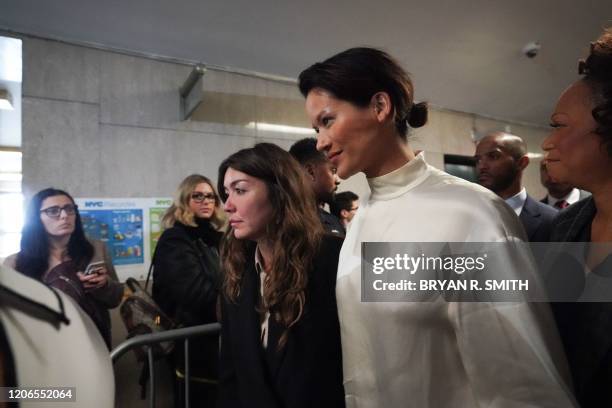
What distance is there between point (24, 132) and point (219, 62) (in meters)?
1.61

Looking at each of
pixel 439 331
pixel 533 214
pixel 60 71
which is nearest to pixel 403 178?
pixel 439 331

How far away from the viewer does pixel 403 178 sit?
0.85 m

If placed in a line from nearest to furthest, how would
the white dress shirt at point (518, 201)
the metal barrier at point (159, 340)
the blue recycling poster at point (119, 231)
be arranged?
the metal barrier at point (159, 340), the white dress shirt at point (518, 201), the blue recycling poster at point (119, 231)

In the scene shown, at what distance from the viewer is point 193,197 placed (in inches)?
85.7

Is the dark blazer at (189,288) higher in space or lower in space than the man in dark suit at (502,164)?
lower

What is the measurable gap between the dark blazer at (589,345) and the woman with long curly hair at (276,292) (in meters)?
0.52

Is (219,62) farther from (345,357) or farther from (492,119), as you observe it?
(492,119)

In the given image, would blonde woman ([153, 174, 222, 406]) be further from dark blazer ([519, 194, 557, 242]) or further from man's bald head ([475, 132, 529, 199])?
man's bald head ([475, 132, 529, 199])

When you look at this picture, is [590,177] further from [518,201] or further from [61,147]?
[61,147]

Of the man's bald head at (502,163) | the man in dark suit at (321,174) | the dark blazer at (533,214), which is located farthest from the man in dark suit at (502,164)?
the man in dark suit at (321,174)

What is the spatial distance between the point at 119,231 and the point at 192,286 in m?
1.60

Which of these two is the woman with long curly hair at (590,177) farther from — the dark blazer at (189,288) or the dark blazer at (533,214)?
the dark blazer at (189,288)

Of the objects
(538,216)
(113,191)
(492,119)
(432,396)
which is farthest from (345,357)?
(492,119)

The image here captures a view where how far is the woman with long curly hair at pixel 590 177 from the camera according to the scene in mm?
671
